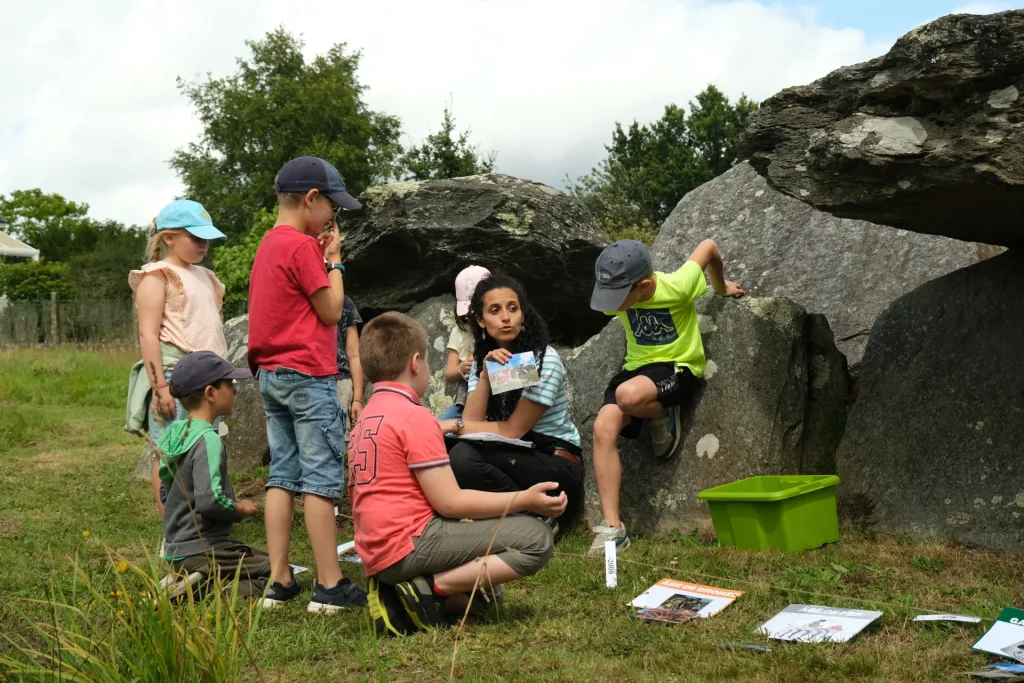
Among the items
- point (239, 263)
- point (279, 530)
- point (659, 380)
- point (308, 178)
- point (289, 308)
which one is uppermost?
point (239, 263)

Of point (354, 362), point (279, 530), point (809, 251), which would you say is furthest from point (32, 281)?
A: point (279, 530)

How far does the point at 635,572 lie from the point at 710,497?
0.64 metres

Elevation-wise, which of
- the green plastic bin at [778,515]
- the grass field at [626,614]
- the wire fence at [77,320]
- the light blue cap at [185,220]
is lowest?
the grass field at [626,614]

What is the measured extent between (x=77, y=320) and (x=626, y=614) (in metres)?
19.7

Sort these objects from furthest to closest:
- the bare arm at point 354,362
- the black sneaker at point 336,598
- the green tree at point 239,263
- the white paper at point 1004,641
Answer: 1. the green tree at point 239,263
2. the bare arm at point 354,362
3. the black sneaker at point 336,598
4. the white paper at point 1004,641

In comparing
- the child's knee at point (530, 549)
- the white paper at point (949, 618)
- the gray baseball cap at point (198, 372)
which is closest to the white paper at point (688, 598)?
the child's knee at point (530, 549)

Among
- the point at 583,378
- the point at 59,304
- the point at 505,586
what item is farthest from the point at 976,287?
the point at 59,304

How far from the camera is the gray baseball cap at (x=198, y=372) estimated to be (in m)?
4.47

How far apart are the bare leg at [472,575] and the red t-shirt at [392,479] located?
0.55 feet

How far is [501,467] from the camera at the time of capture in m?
5.14

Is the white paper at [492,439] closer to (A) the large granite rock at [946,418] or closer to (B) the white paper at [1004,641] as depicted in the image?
(A) the large granite rock at [946,418]

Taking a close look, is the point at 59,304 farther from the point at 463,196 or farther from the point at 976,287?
the point at 976,287

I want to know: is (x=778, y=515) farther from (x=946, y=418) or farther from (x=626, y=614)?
(x=626, y=614)

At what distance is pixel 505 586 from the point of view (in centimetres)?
446
